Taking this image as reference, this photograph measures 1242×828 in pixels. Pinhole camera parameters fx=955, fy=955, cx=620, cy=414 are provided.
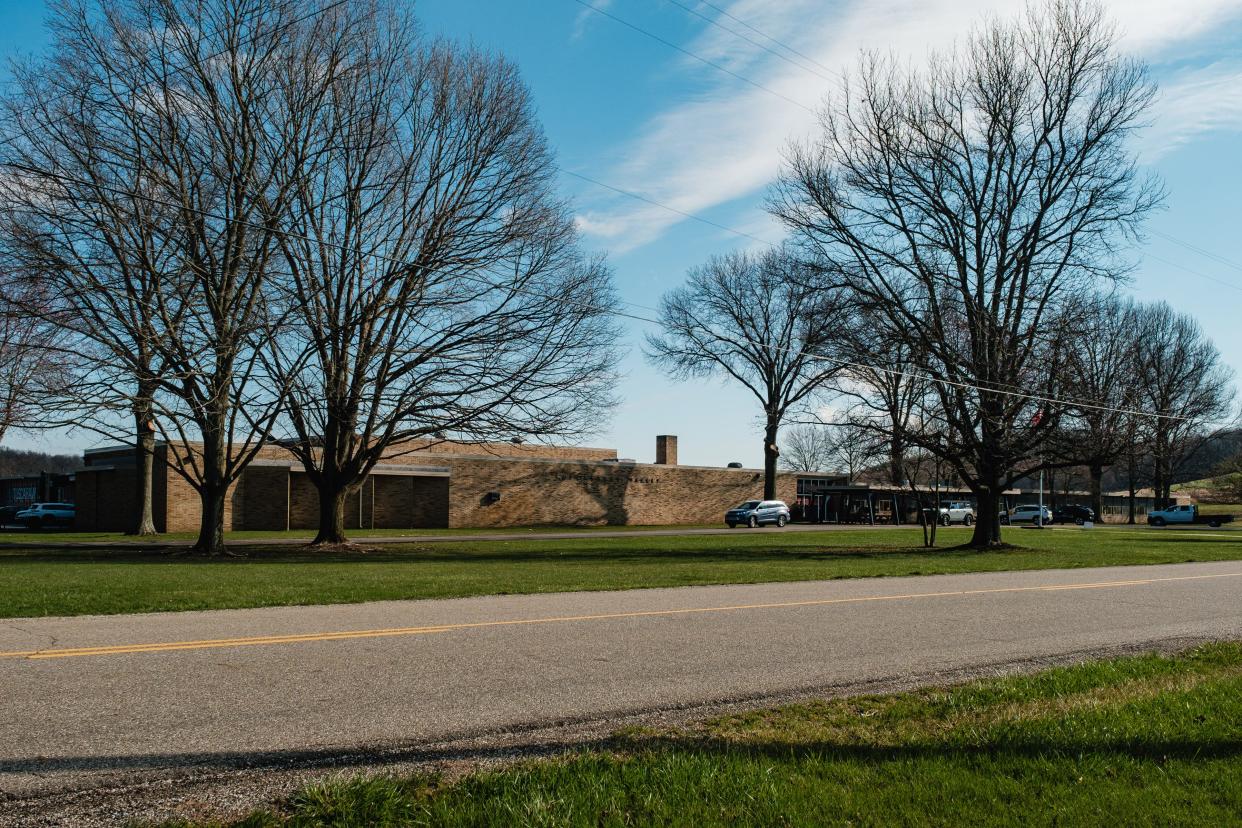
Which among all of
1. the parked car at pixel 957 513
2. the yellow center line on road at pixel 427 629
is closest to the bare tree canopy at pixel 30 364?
the yellow center line on road at pixel 427 629

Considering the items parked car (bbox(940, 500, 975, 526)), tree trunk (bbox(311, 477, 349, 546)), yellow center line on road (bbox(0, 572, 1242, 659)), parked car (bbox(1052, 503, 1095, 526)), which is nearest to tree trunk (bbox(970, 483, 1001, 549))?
yellow center line on road (bbox(0, 572, 1242, 659))

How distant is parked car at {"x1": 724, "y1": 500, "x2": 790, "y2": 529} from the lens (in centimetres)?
5597

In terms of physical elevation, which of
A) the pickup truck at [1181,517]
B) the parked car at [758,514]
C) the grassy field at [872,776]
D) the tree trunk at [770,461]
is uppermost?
the tree trunk at [770,461]

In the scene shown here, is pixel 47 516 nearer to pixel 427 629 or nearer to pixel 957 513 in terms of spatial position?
pixel 427 629

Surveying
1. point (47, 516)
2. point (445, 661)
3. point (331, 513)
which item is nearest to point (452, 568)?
point (331, 513)

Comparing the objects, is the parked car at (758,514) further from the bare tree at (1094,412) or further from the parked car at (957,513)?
the bare tree at (1094,412)

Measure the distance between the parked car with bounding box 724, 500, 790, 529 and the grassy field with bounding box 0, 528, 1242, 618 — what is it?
762 inches

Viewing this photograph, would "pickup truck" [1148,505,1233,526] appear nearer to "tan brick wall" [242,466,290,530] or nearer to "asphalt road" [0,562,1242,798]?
"tan brick wall" [242,466,290,530]

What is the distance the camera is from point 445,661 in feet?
26.3

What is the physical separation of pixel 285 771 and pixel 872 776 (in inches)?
124

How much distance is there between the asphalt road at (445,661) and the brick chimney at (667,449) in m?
53.9

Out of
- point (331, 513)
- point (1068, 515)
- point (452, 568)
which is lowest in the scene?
point (1068, 515)

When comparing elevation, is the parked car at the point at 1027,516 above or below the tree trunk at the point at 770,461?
below

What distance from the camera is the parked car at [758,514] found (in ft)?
184
